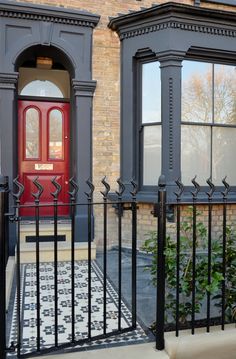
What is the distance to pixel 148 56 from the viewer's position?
6.12 m

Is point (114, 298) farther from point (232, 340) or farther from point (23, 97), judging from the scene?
point (23, 97)

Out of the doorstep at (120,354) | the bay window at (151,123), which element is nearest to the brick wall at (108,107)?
the bay window at (151,123)

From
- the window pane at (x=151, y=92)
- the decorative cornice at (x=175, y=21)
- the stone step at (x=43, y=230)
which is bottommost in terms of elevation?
the stone step at (x=43, y=230)

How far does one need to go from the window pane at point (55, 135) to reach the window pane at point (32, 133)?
9.8 inches

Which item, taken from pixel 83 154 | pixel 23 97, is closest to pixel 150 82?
pixel 83 154

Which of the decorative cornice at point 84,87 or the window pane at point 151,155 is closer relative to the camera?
the decorative cornice at point 84,87

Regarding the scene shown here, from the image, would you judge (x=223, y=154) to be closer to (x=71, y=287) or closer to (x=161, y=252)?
(x=161, y=252)

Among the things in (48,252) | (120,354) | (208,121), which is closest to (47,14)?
(208,121)

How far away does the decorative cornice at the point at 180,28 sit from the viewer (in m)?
5.72

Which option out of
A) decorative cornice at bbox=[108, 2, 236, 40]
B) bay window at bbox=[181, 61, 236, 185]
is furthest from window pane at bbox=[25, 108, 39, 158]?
bay window at bbox=[181, 61, 236, 185]

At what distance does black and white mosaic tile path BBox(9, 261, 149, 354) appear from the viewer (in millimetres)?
2873

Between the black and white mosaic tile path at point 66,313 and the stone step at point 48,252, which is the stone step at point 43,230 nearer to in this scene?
the stone step at point 48,252

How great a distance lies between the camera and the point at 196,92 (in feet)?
20.0

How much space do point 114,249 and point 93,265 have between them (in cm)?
97
